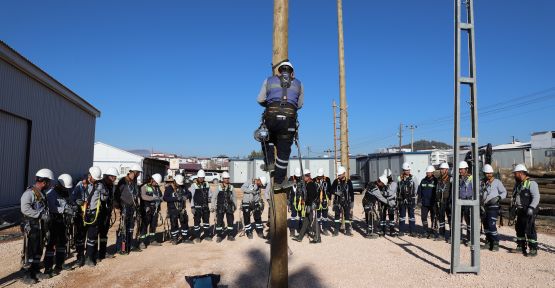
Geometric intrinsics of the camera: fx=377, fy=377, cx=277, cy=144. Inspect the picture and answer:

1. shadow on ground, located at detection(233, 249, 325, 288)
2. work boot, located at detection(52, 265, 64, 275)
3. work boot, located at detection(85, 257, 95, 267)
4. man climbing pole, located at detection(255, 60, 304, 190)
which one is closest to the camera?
man climbing pole, located at detection(255, 60, 304, 190)

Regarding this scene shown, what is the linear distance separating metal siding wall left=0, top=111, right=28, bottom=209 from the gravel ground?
369cm

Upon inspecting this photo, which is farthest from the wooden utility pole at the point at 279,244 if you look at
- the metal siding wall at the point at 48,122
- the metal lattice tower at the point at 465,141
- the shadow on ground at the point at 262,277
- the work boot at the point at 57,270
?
the metal siding wall at the point at 48,122

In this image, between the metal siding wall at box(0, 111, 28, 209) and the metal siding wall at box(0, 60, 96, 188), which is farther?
the metal siding wall at box(0, 60, 96, 188)

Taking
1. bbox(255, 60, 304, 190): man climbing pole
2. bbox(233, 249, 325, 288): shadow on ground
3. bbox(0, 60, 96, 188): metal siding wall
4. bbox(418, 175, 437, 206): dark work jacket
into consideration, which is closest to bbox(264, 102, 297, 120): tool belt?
bbox(255, 60, 304, 190): man climbing pole

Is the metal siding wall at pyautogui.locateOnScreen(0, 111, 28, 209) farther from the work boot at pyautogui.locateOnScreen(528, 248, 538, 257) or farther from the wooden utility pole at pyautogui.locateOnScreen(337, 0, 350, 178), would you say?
the work boot at pyautogui.locateOnScreen(528, 248, 538, 257)

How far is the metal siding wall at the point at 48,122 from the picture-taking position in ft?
46.5

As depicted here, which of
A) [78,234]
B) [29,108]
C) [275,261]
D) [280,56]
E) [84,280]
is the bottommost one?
[84,280]

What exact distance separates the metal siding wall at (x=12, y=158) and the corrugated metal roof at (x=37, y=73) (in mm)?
1944

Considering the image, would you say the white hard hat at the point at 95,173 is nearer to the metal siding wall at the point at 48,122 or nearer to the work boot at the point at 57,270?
the work boot at the point at 57,270

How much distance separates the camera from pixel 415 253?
937cm

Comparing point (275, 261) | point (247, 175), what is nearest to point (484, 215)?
point (275, 261)

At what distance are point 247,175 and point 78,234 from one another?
2934cm

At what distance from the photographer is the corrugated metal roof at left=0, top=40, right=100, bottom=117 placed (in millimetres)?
13164

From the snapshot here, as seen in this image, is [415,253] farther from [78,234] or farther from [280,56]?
[78,234]
